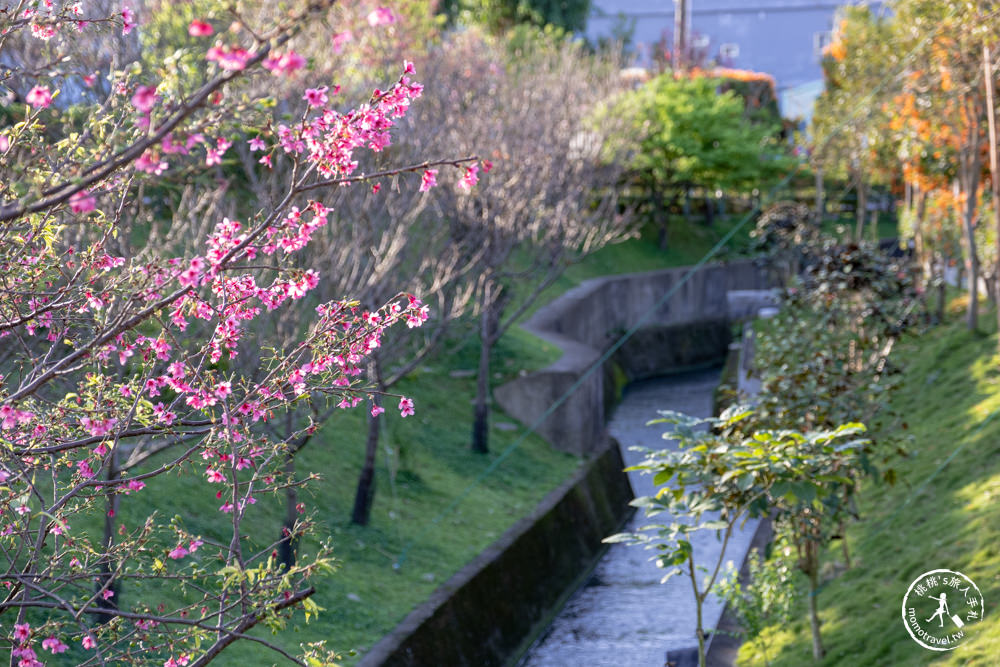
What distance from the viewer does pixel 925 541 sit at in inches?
380

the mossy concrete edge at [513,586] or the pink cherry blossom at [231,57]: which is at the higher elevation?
the pink cherry blossom at [231,57]

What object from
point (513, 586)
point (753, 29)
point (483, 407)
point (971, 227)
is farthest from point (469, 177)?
point (753, 29)

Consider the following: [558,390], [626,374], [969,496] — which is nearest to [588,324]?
[626,374]

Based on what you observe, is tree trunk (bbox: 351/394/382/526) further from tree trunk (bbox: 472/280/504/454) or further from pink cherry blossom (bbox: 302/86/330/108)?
pink cherry blossom (bbox: 302/86/330/108)

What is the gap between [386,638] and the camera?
9.30m

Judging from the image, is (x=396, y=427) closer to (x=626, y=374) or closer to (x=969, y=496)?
(x=969, y=496)

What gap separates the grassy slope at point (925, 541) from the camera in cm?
802

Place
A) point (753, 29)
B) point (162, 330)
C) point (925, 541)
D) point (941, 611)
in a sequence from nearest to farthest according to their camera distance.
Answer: point (162, 330), point (941, 611), point (925, 541), point (753, 29)

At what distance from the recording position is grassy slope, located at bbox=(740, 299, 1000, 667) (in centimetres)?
802

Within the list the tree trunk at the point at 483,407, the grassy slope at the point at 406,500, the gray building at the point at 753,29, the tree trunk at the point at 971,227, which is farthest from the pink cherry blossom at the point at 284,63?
the gray building at the point at 753,29

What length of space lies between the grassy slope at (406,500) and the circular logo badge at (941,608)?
4.09 meters

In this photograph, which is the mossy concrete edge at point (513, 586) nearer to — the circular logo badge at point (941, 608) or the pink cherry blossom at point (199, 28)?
the circular logo badge at point (941, 608)

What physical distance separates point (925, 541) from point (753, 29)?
133 feet

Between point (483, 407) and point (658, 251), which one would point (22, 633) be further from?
point (658, 251)
